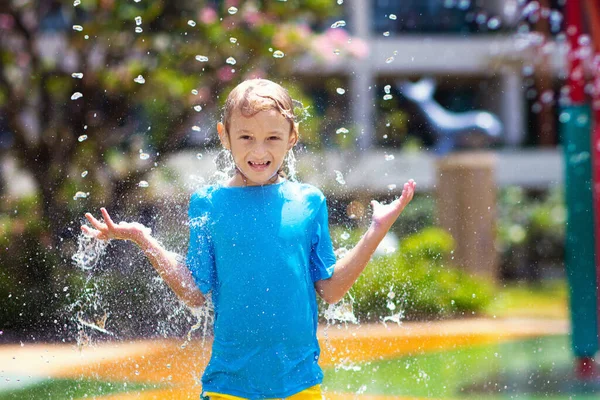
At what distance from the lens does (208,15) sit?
8.41 metres

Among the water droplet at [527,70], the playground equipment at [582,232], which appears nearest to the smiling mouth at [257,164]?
the playground equipment at [582,232]

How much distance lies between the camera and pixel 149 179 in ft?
26.2

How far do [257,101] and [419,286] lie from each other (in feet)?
Result: 11.4

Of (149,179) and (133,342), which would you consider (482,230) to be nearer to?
(149,179)

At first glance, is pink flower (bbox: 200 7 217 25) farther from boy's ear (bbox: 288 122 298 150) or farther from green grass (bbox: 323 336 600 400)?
boy's ear (bbox: 288 122 298 150)

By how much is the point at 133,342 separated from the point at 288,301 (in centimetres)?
201

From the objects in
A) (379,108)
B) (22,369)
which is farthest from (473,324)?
(379,108)

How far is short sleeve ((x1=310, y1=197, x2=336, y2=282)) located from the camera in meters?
2.39

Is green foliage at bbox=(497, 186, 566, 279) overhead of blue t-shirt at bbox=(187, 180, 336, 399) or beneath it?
beneath

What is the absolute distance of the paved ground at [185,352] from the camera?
3573 millimetres

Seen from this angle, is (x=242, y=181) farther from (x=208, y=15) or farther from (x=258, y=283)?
(x=208, y=15)

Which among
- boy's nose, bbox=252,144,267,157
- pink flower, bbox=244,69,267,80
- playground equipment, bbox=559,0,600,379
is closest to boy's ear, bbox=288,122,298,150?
boy's nose, bbox=252,144,267,157

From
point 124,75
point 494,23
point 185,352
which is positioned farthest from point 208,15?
point 494,23

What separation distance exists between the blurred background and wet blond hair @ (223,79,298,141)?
81 cm
